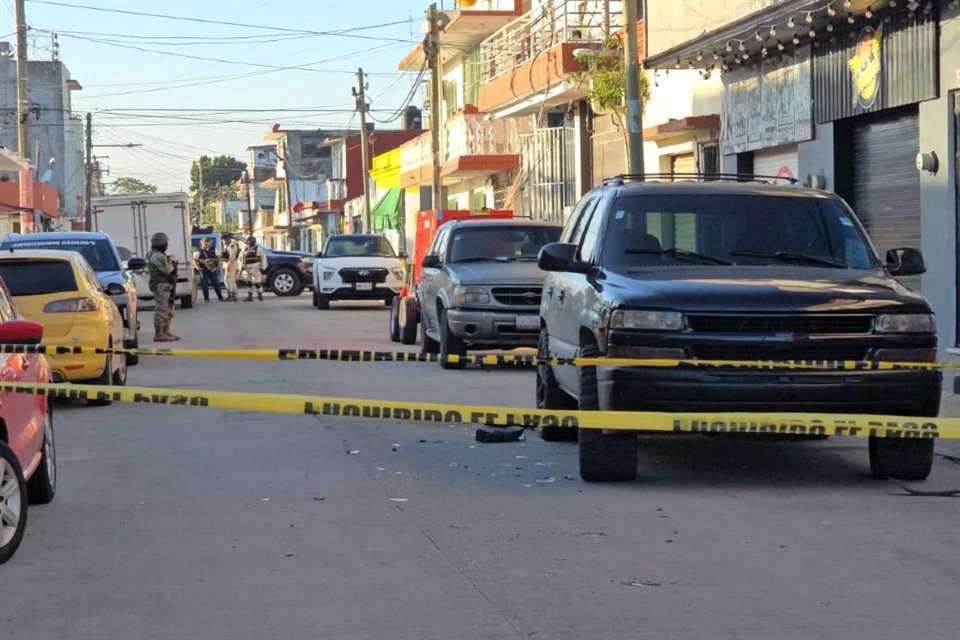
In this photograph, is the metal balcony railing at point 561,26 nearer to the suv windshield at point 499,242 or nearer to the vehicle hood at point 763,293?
the suv windshield at point 499,242

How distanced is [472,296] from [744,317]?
8403 millimetres

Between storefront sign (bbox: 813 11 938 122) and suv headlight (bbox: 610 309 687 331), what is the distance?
781 centimetres

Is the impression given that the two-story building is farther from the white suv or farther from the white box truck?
the white box truck

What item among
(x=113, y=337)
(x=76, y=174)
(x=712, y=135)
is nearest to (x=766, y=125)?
(x=712, y=135)

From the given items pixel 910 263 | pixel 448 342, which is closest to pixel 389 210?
pixel 448 342

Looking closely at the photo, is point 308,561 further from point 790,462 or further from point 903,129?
point 903,129

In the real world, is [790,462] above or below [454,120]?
below

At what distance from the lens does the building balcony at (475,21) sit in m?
40.2

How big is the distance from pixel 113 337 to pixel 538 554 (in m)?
9.11

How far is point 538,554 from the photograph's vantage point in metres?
7.04

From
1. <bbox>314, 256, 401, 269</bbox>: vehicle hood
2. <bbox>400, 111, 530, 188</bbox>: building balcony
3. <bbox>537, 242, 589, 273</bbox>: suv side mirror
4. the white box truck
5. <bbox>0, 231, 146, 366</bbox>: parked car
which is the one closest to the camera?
<bbox>537, 242, 589, 273</bbox>: suv side mirror

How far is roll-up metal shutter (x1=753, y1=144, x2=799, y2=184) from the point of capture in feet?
65.9

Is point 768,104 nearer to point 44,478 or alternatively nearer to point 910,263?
point 910,263

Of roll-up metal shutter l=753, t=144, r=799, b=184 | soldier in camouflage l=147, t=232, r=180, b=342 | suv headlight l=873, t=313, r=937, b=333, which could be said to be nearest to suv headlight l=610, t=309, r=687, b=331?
suv headlight l=873, t=313, r=937, b=333
